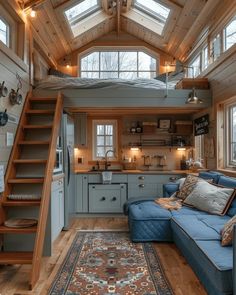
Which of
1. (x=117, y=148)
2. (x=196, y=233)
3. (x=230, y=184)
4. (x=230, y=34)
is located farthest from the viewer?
(x=117, y=148)

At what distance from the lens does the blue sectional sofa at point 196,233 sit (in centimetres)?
200

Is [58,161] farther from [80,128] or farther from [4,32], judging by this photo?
[4,32]

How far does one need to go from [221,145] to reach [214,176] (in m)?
0.74

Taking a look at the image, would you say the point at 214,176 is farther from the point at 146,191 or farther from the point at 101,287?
the point at 101,287

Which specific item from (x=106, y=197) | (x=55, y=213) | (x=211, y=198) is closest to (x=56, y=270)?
(x=55, y=213)

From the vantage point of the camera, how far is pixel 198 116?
535 cm

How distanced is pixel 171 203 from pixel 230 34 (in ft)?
8.61

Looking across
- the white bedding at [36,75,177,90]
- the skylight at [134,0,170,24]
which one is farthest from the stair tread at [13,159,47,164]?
the skylight at [134,0,170,24]

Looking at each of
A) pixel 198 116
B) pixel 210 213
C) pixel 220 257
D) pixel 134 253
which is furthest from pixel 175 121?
pixel 220 257

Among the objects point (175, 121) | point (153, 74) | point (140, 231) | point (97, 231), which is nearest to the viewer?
point (140, 231)

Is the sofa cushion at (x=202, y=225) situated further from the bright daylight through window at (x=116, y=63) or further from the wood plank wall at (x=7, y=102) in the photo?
the bright daylight through window at (x=116, y=63)

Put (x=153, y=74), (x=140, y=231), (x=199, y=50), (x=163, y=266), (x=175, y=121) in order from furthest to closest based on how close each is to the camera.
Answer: (x=153, y=74) → (x=175, y=121) → (x=199, y=50) → (x=140, y=231) → (x=163, y=266)

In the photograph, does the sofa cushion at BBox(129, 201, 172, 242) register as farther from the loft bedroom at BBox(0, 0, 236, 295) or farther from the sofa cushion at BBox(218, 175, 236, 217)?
the sofa cushion at BBox(218, 175, 236, 217)

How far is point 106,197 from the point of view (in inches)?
208
